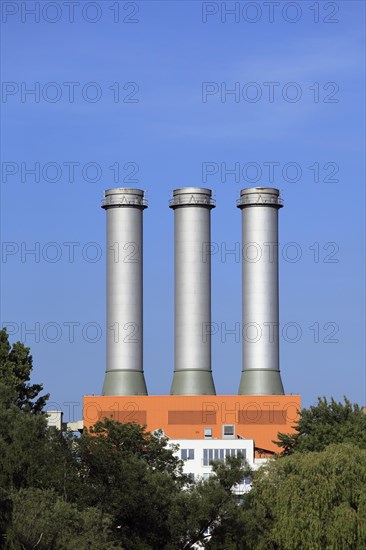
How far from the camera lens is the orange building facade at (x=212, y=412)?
13700 cm

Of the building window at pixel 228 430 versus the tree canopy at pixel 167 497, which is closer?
the tree canopy at pixel 167 497

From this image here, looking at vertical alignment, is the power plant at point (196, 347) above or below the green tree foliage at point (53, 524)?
above

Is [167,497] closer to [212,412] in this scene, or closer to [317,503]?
[317,503]

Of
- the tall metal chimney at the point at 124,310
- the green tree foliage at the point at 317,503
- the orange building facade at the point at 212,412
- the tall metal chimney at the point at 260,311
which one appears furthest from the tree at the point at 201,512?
the tall metal chimney at the point at 124,310

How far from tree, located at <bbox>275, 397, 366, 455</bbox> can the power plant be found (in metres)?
14.6

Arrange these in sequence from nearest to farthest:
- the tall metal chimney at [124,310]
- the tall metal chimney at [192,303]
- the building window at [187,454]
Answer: the building window at [187,454]
the tall metal chimney at [192,303]
the tall metal chimney at [124,310]

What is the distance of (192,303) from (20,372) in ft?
100

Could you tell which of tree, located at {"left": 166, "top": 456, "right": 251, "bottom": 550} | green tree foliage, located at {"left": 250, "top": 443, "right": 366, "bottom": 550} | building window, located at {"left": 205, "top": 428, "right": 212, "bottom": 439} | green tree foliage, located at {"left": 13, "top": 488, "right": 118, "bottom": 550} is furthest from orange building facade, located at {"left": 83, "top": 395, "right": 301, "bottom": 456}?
green tree foliage, located at {"left": 13, "top": 488, "right": 118, "bottom": 550}

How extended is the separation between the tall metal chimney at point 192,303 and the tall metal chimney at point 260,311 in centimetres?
344

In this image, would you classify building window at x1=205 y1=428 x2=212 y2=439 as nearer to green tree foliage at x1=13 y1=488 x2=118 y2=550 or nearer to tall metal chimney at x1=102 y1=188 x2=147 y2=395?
tall metal chimney at x1=102 y1=188 x2=147 y2=395

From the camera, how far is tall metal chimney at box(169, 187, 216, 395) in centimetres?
13662

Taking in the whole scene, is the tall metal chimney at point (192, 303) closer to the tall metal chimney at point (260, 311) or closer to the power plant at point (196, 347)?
the power plant at point (196, 347)

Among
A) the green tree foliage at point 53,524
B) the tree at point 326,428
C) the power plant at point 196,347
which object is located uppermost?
the power plant at point 196,347

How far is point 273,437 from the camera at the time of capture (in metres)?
136
